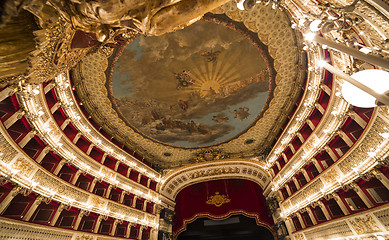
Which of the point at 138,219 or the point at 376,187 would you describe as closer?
the point at 376,187

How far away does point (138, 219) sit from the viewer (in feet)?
43.1

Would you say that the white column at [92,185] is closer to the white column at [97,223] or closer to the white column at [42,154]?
the white column at [97,223]

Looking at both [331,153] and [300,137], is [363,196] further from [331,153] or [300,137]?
[300,137]

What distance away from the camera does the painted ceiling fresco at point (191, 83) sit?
980 cm

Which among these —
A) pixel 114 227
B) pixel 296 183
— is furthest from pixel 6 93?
pixel 296 183

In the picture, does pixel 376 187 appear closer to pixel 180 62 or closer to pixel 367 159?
pixel 367 159

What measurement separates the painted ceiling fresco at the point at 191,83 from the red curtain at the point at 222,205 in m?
6.86

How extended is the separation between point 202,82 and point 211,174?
37.0ft

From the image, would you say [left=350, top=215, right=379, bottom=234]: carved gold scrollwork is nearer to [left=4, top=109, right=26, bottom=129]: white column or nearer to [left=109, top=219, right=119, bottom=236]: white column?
[left=109, top=219, right=119, bottom=236]: white column

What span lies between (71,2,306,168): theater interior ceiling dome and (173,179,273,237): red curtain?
5456mm

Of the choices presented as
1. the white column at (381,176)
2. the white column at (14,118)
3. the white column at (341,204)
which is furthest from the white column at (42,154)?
the white column at (341,204)

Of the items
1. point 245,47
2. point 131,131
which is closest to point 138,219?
point 131,131

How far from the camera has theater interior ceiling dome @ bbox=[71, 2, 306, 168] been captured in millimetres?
9430

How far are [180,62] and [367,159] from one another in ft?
33.2
